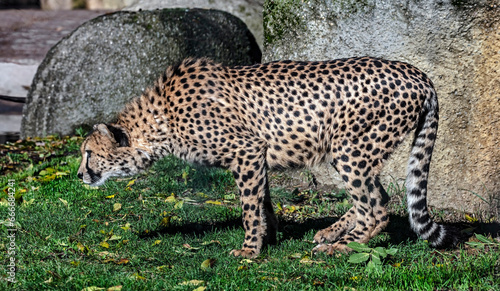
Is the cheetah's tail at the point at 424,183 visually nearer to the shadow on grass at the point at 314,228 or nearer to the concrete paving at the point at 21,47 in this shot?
the shadow on grass at the point at 314,228

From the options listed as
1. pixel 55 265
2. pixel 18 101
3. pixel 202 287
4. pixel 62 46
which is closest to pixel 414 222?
pixel 202 287

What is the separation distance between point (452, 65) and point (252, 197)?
249cm

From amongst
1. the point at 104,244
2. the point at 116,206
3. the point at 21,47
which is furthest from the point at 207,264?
the point at 21,47

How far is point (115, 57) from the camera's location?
895 cm

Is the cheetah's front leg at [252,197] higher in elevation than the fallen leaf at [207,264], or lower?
higher

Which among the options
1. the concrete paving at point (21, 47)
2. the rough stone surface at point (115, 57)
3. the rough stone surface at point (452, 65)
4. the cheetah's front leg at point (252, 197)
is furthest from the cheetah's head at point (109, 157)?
the concrete paving at point (21, 47)

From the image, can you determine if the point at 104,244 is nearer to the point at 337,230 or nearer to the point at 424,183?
the point at 337,230

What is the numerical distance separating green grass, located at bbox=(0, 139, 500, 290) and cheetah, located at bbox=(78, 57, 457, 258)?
308 millimetres

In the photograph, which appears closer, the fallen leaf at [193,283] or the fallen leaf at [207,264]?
the fallen leaf at [193,283]

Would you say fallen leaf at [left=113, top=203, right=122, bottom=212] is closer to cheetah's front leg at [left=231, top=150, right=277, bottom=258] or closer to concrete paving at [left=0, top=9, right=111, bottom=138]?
cheetah's front leg at [left=231, top=150, right=277, bottom=258]

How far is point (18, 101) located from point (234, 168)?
23.8ft

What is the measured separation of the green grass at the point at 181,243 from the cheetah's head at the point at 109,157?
0.54 metres

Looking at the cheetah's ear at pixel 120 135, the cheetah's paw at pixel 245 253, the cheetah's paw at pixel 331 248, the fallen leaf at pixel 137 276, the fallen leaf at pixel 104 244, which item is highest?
the cheetah's ear at pixel 120 135

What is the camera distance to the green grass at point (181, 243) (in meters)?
4.12
